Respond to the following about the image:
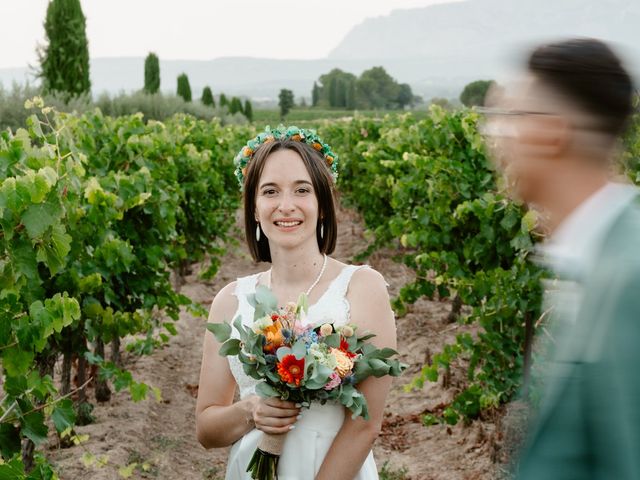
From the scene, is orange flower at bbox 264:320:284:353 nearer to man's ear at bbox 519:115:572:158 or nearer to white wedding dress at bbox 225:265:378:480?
white wedding dress at bbox 225:265:378:480

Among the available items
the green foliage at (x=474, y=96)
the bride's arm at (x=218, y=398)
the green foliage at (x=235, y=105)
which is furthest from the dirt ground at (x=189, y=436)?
the green foliage at (x=235, y=105)

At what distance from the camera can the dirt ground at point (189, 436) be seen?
5316 millimetres

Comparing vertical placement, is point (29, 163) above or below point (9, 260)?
above

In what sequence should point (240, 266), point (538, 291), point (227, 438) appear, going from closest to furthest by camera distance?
point (227, 438) → point (538, 291) → point (240, 266)

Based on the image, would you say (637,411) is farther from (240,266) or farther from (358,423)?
(240,266)

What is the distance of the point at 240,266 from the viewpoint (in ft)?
44.3

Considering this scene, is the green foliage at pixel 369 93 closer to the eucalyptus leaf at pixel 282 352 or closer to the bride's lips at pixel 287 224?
the bride's lips at pixel 287 224

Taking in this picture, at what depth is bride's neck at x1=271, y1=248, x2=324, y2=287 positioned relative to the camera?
2.56 metres

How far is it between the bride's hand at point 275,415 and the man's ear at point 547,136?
1.19 metres

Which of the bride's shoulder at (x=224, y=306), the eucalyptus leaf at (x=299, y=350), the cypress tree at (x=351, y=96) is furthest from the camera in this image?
the cypress tree at (x=351, y=96)

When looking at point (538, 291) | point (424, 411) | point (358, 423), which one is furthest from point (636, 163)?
point (358, 423)

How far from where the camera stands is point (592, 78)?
1316 millimetres

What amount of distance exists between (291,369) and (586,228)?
43.0 inches

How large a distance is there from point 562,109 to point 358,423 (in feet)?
4.39
